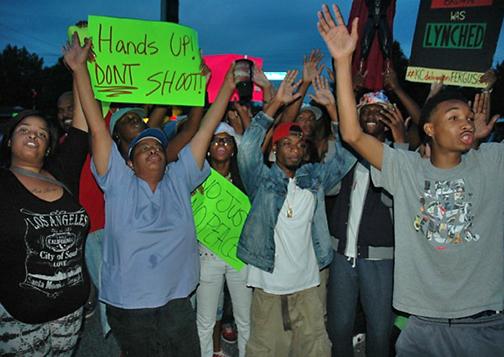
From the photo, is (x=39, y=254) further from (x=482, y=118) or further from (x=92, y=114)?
(x=482, y=118)

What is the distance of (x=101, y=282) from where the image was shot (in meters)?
3.02

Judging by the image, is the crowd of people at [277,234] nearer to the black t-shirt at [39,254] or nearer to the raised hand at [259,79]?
the black t-shirt at [39,254]

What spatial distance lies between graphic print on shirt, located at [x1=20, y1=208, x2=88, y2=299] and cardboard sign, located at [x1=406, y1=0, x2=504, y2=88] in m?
3.57

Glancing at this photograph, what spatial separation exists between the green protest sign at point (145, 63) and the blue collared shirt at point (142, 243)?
0.59 m

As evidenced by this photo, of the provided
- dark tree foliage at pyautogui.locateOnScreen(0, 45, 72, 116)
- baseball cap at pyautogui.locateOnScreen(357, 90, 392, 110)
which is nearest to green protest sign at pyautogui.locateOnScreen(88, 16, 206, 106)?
baseball cap at pyautogui.locateOnScreen(357, 90, 392, 110)

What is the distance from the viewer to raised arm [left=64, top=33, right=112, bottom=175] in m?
2.92

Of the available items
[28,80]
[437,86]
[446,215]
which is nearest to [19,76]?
[28,80]

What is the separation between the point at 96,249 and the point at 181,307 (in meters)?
1.39

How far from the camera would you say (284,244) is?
11.8 ft

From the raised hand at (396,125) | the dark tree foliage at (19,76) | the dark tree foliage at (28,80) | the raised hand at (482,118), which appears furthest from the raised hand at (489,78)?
the dark tree foliage at (19,76)

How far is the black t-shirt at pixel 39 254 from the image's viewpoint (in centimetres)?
260

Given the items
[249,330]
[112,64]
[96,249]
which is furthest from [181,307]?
[112,64]

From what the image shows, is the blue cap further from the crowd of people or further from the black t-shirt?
the black t-shirt

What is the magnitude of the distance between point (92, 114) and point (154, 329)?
4.55ft
